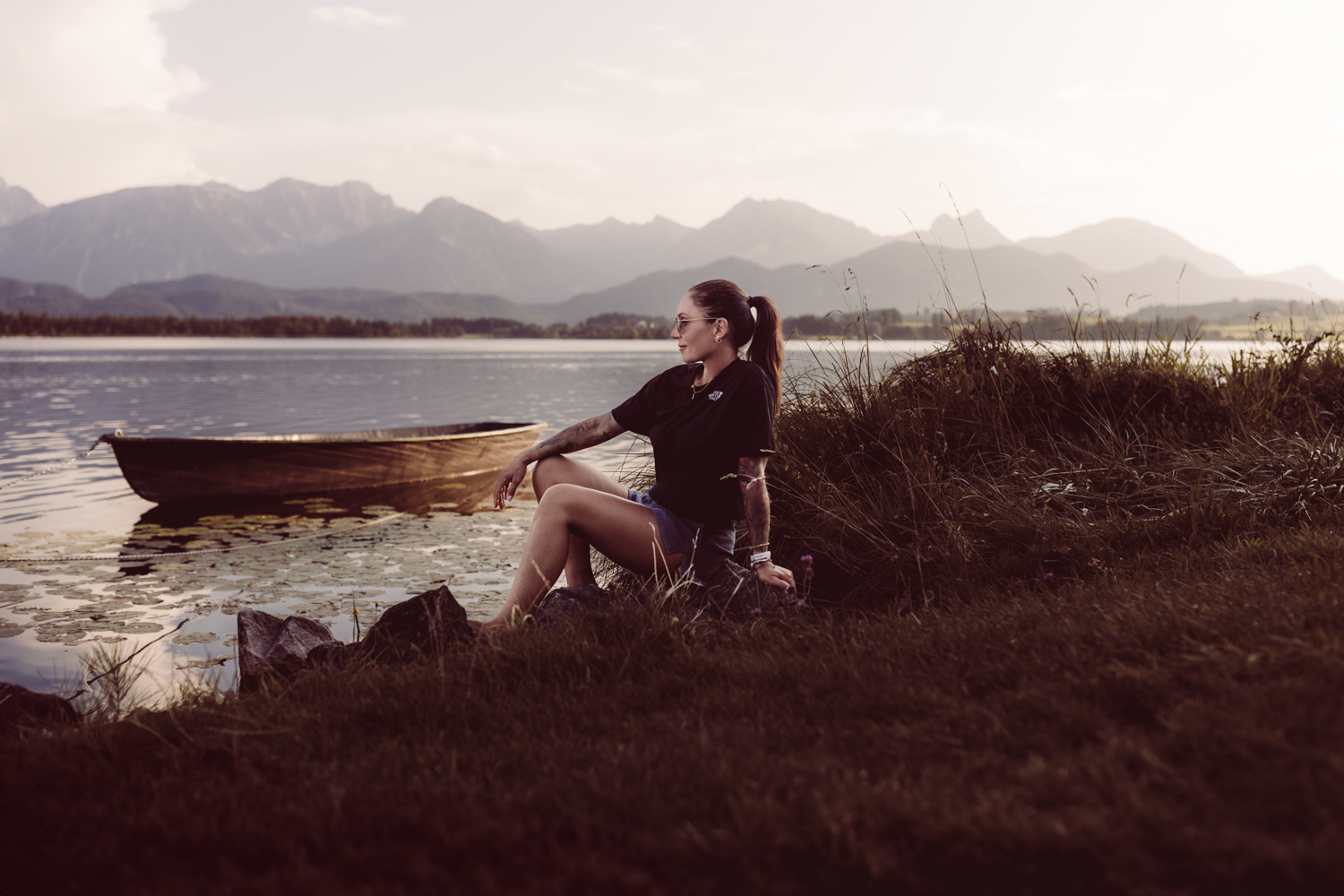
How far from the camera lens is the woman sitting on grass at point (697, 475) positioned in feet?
15.2

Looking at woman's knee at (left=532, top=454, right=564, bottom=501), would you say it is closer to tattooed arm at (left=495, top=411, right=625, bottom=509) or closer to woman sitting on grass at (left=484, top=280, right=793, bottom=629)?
tattooed arm at (left=495, top=411, right=625, bottom=509)

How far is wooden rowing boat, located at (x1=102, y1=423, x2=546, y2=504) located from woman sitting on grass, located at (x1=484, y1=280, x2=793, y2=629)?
9.13m

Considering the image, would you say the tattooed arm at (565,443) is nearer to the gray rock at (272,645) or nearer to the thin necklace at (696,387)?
the thin necklace at (696,387)

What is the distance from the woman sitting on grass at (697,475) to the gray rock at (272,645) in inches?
47.0

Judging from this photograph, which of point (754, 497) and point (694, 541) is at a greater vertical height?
point (754, 497)

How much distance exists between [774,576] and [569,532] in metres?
1.21

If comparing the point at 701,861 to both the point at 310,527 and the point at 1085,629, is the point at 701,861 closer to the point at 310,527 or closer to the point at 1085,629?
the point at 1085,629

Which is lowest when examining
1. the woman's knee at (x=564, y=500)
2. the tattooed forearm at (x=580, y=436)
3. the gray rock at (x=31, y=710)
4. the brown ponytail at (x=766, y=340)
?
the gray rock at (x=31, y=710)

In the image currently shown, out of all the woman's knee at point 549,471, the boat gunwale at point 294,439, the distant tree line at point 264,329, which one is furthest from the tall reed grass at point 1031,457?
the distant tree line at point 264,329

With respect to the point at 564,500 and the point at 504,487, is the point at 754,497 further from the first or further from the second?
the point at 504,487

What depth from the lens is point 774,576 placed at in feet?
14.5

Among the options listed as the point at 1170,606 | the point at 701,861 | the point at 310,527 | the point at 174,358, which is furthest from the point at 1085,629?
the point at 174,358

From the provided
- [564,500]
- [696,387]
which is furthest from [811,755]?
[696,387]

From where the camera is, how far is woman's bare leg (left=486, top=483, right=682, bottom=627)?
4711mm
